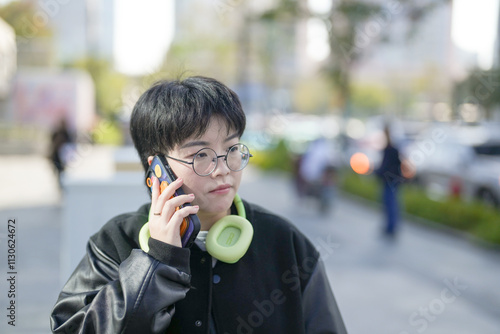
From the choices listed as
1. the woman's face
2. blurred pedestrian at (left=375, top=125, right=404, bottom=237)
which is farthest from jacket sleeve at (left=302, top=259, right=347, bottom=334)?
blurred pedestrian at (left=375, top=125, right=404, bottom=237)

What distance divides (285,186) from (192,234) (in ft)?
48.0

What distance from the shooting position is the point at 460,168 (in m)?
11.5

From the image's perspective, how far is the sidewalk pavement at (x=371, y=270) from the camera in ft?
16.9

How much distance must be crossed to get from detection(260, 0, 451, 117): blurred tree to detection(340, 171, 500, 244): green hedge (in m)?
3.33

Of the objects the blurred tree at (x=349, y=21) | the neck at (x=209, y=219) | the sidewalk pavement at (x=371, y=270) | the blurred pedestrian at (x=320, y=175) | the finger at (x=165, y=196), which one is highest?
the blurred tree at (x=349, y=21)

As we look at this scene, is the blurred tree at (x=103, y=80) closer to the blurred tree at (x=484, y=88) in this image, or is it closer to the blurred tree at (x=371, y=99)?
the blurred tree at (x=371, y=99)

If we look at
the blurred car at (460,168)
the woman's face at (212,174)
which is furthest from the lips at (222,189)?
the blurred car at (460,168)

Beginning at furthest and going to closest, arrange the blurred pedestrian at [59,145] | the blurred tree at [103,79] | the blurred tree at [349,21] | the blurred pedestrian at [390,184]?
the blurred tree at [103,79] → the blurred tree at [349,21] → the blurred pedestrian at [59,145] → the blurred pedestrian at [390,184]

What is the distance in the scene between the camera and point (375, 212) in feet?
38.3

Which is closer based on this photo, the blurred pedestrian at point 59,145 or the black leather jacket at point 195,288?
the black leather jacket at point 195,288

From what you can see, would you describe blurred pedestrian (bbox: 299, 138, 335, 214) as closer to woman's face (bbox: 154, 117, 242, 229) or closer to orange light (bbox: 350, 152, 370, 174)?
orange light (bbox: 350, 152, 370, 174)

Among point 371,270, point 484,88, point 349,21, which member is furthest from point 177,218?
point 349,21

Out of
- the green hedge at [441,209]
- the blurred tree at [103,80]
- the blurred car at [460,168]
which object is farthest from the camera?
the blurred tree at [103,80]

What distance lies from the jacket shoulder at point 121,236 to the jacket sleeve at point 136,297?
0.11 metres
